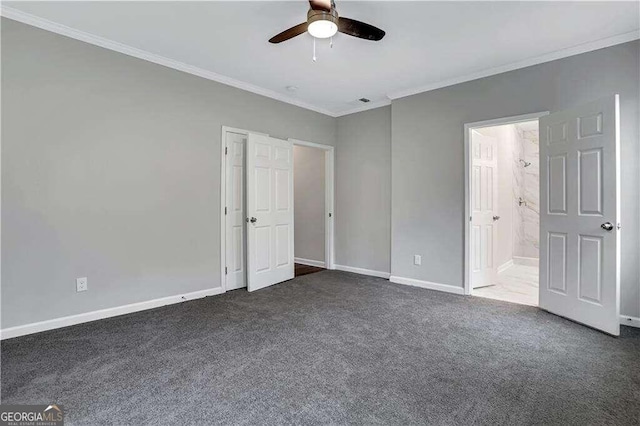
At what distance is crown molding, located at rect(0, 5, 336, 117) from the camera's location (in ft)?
8.53

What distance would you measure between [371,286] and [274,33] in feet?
10.7

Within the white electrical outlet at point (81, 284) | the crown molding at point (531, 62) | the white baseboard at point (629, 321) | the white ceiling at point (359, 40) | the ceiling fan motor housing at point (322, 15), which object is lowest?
the white baseboard at point (629, 321)

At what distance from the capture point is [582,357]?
7.45 ft

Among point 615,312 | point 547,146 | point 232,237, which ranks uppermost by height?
point 547,146

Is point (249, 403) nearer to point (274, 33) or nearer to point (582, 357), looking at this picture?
point (582, 357)

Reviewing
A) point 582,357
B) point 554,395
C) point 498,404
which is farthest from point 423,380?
point 582,357

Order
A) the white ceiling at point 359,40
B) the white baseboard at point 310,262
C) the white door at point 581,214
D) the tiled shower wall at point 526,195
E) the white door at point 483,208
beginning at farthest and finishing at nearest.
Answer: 1. the tiled shower wall at point 526,195
2. the white baseboard at point 310,262
3. the white door at point 483,208
4. the white door at point 581,214
5. the white ceiling at point 359,40

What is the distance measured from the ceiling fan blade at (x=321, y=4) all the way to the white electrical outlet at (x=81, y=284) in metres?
3.10

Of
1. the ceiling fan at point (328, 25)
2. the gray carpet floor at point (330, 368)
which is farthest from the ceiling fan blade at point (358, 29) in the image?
the gray carpet floor at point (330, 368)

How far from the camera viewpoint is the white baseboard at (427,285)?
3932mm

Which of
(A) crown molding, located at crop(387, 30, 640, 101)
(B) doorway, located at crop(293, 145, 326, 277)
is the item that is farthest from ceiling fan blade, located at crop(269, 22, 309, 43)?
(B) doorway, located at crop(293, 145, 326, 277)

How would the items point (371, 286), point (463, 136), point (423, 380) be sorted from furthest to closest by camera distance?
1. point (371, 286)
2. point (463, 136)
3. point (423, 380)

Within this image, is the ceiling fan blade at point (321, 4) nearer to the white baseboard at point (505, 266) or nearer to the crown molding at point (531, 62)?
the crown molding at point (531, 62)

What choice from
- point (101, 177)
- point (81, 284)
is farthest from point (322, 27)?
point (81, 284)
